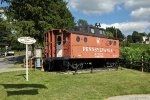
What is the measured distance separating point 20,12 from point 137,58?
48.0 ft

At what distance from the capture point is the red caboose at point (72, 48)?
2625 cm

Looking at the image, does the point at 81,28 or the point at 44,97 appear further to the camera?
the point at 81,28

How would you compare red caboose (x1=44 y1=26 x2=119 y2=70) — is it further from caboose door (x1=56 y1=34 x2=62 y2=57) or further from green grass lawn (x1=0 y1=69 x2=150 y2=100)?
green grass lawn (x1=0 y1=69 x2=150 y2=100)

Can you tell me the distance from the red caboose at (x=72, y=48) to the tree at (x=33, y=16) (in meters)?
9.06

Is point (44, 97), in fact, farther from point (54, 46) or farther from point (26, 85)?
point (54, 46)

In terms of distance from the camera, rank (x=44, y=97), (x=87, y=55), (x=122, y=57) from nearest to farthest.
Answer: (x=44, y=97) < (x=87, y=55) < (x=122, y=57)

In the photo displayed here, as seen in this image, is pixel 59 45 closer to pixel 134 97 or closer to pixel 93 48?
pixel 93 48

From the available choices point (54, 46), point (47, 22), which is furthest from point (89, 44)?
point (47, 22)

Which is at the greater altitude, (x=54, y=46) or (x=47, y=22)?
(x=47, y=22)

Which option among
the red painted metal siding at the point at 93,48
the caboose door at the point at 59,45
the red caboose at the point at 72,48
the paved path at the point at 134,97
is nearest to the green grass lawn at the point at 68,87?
the paved path at the point at 134,97

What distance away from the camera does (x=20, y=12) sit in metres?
38.9

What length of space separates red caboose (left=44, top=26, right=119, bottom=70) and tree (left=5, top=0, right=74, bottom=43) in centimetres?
906

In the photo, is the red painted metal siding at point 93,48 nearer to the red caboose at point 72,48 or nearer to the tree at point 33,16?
the red caboose at point 72,48

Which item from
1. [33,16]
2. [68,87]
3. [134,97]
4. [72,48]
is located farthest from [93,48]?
[134,97]
